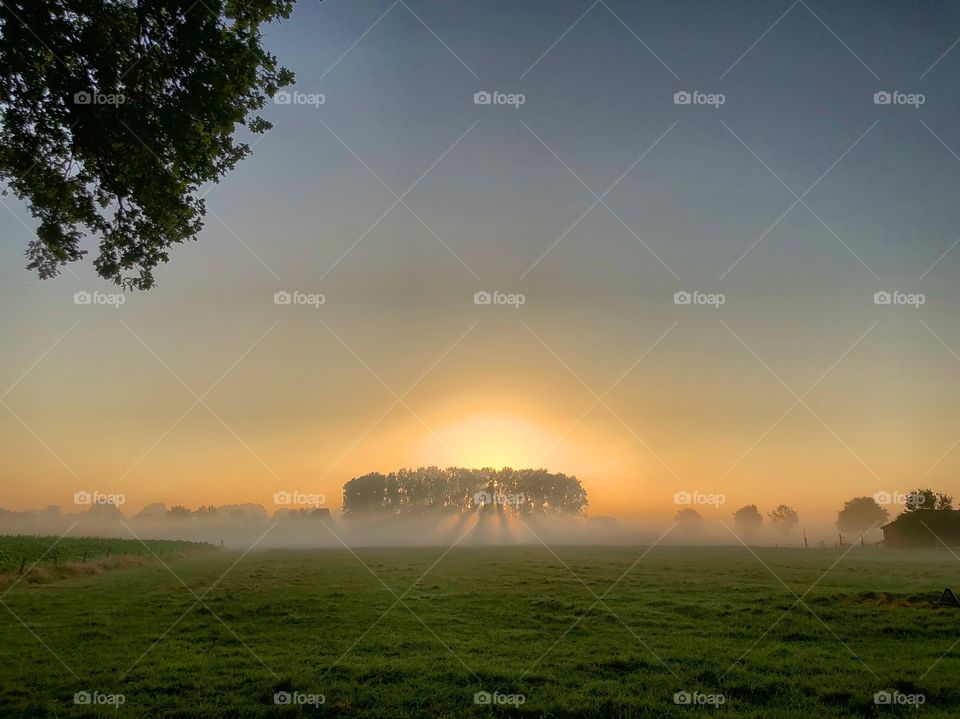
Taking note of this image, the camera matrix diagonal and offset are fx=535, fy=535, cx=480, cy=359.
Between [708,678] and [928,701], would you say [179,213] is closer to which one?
[708,678]

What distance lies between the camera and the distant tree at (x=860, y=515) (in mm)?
170250

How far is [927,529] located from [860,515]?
386 feet

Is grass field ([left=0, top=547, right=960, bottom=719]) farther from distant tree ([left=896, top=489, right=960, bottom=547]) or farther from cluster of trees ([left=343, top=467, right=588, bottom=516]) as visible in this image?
cluster of trees ([left=343, top=467, right=588, bottom=516])

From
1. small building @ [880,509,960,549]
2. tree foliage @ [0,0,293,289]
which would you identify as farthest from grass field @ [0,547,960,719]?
small building @ [880,509,960,549]

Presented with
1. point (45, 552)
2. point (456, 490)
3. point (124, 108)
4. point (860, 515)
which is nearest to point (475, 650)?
point (124, 108)

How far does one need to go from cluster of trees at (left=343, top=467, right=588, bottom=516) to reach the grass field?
4975 inches


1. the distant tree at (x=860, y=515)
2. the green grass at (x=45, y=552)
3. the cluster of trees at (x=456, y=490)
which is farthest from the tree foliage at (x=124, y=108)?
the distant tree at (x=860, y=515)

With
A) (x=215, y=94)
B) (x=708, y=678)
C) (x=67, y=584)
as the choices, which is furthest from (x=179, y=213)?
(x=67, y=584)

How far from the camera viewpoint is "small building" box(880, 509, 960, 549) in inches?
3004

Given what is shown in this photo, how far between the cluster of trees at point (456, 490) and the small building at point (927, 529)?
8148 cm

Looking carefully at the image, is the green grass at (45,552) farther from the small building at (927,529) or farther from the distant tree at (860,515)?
the distant tree at (860,515)

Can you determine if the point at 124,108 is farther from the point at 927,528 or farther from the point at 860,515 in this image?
the point at 860,515

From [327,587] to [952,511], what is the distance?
92810 millimetres

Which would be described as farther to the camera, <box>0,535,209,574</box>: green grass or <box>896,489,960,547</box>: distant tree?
<box>896,489,960,547</box>: distant tree
